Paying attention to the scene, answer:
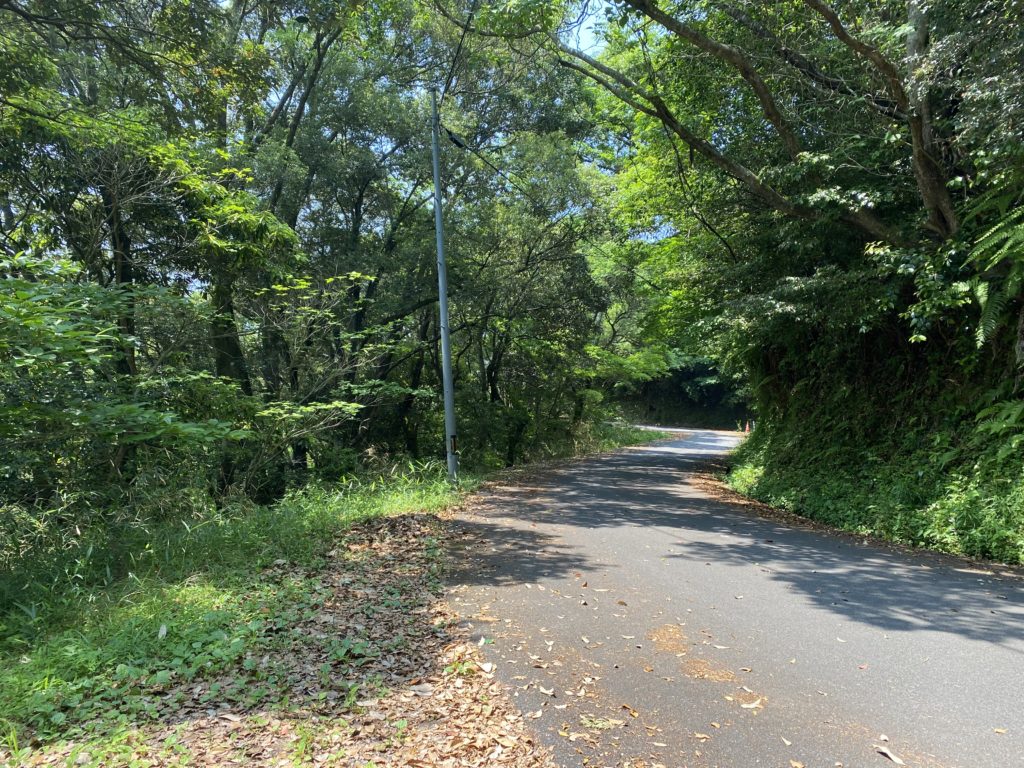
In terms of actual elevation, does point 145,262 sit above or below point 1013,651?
above

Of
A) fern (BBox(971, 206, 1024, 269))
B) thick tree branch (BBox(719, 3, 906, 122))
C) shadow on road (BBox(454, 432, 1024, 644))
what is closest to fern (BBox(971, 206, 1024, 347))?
fern (BBox(971, 206, 1024, 269))

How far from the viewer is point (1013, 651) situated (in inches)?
156

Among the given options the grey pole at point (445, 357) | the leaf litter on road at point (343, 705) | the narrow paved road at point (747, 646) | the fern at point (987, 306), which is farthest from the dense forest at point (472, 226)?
the leaf litter on road at point (343, 705)

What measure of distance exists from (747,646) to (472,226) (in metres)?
13.7

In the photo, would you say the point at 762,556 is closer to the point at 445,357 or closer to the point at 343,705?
the point at 343,705

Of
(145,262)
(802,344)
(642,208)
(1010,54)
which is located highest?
(642,208)

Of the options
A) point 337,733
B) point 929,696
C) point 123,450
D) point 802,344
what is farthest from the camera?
point 802,344

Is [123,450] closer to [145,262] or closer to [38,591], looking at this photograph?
[145,262]

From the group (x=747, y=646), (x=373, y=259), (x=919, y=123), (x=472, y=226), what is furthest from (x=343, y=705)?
(x=472, y=226)

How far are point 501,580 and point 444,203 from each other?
12366 millimetres

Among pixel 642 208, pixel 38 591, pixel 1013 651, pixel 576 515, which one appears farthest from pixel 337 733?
pixel 642 208

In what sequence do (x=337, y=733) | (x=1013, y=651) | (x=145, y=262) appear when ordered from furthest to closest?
(x=145, y=262)
(x=1013, y=651)
(x=337, y=733)

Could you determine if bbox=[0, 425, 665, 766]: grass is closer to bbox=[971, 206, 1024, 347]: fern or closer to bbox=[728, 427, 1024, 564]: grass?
bbox=[728, 427, 1024, 564]: grass

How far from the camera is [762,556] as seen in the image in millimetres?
6496
